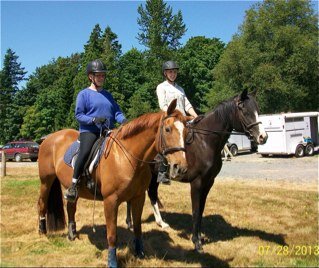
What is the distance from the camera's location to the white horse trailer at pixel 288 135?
24781 mm

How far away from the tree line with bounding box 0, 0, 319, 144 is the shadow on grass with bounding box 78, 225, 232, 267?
5721mm

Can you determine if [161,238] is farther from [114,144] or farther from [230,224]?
[114,144]

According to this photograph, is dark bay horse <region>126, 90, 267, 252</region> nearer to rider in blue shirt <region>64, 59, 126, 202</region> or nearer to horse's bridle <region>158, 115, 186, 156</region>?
rider in blue shirt <region>64, 59, 126, 202</region>

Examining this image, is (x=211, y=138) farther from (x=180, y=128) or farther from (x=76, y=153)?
(x=76, y=153)

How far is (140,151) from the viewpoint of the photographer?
16.5 ft

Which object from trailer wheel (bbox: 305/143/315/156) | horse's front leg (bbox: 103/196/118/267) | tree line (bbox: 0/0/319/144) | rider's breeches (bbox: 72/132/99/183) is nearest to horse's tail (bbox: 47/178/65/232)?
rider's breeches (bbox: 72/132/99/183)

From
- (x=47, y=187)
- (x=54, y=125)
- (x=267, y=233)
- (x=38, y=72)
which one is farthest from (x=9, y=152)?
(x=38, y=72)

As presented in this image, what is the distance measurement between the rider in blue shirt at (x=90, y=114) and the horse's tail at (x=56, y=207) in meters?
1.45

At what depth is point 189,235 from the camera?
22.4 ft

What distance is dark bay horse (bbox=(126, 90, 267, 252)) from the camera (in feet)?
19.6

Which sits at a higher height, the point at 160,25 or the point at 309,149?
the point at 160,25

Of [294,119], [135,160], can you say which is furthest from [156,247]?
[294,119]

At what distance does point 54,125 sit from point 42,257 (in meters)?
53.9

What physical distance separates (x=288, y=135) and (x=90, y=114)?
71.4ft
